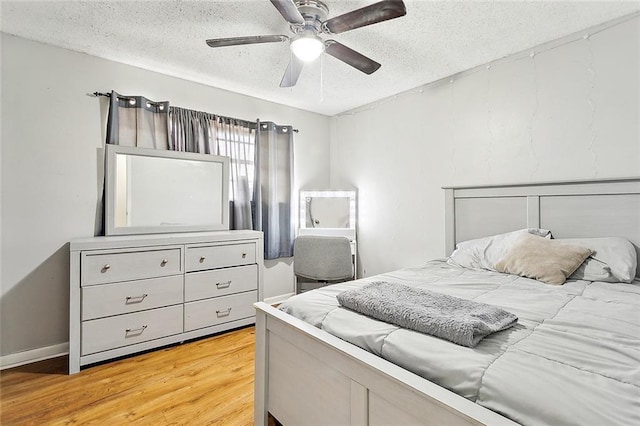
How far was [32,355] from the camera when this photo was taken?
88.8 inches

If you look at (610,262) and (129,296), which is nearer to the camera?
(610,262)

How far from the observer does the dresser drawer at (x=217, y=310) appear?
8.30 ft

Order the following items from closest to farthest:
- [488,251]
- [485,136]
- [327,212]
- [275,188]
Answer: [488,251] < [485,136] < [275,188] < [327,212]

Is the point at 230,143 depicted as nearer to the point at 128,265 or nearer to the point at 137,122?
the point at 137,122

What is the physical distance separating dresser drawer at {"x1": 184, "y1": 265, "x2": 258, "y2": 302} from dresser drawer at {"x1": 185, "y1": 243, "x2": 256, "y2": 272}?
50mm

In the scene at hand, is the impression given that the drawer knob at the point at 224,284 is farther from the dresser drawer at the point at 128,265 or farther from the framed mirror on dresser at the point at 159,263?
the dresser drawer at the point at 128,265

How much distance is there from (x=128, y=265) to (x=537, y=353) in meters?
2.46

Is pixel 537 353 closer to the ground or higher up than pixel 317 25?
closer to the ground

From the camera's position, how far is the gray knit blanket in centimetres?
96

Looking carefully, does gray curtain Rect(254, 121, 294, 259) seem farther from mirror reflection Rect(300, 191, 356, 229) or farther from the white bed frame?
the white bed frame

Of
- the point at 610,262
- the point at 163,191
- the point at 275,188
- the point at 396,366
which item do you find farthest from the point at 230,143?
the point at 610,262

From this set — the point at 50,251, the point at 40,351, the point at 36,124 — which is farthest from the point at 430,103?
the point at 40,351

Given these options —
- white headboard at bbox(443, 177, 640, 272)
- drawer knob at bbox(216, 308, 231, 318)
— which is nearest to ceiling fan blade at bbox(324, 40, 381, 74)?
white headboard at bbox(443, 177, 640, 272)

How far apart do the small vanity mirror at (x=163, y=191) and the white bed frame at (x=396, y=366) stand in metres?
1.73
